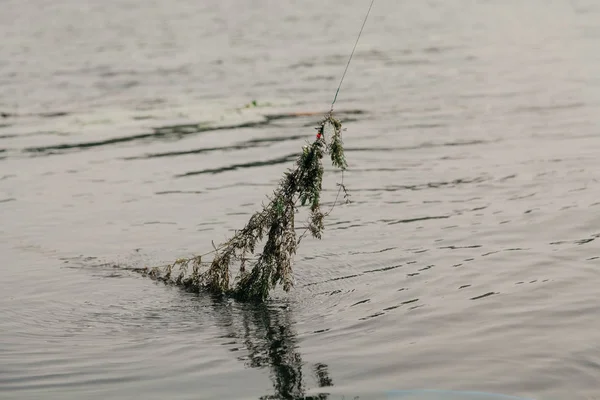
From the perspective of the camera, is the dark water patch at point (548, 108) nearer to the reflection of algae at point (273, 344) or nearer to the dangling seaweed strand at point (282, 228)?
the dangling seaweed strand at point (282, 228)

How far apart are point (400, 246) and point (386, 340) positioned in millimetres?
2888

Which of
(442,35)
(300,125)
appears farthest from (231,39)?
(300,125)

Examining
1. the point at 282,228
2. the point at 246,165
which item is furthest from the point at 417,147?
the point at 282,228

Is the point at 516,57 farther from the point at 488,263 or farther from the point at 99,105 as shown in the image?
the point at 488,263

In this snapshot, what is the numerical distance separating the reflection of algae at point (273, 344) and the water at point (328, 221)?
0.03 meters

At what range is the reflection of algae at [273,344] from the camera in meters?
7.19

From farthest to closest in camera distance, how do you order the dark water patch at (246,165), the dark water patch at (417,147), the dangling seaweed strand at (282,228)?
the dark water patch at (417,147)
the dark water patch at (246,165)
the dangling seaweed strand at (282,228)

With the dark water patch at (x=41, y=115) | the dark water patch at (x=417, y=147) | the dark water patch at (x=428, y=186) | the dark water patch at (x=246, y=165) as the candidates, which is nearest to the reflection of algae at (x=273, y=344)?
the dark water patch at (x=428, y=186)

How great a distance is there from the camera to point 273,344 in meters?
8.07

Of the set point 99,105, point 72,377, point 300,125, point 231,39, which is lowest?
point 72,377

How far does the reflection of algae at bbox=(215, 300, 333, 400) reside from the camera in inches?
283

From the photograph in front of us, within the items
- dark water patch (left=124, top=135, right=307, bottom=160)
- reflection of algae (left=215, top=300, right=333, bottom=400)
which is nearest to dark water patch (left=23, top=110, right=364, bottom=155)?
dark water patch (left=124, top=135, right=307, bottom=160)

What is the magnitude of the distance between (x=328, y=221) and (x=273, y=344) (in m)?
4.13

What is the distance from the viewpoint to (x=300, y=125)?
18672mm
